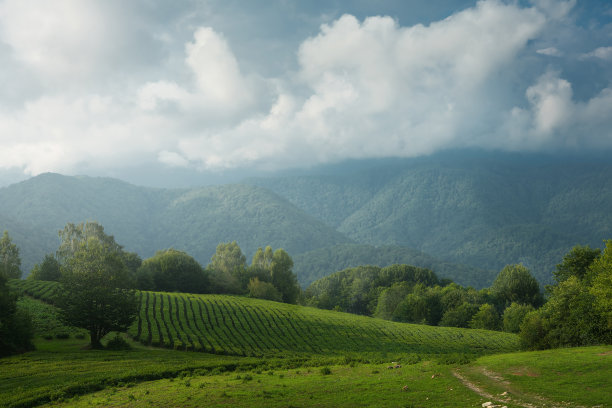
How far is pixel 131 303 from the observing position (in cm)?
5175

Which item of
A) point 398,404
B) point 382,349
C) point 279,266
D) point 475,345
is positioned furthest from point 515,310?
point 398,404

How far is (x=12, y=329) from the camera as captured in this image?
42.4 meters

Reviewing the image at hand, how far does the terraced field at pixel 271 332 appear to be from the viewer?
57.3 meters

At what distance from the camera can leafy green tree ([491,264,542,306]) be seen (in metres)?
121

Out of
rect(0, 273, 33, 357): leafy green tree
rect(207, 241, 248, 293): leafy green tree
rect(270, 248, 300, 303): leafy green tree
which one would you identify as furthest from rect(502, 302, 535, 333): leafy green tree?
rect(0, 273, 33, 357): leafy green tree

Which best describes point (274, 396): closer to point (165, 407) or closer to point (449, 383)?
point (165, 407)

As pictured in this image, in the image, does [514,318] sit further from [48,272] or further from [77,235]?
[77,235]

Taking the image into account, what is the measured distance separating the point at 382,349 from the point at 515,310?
51693 millimetres

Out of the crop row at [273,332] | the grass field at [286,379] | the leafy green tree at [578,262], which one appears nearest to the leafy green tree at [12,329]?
the grass field at [286,379]

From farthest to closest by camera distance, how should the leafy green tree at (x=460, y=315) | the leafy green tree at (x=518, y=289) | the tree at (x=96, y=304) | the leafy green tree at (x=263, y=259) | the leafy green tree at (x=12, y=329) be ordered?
the leafy green tree at (x=263, y=259) < the leafy green tree at (x=518, y=289) < the leafy green tree at (x=460, y=315) < the tree at (x=96, y=304) < the leafy green tree at (x=12, y=329)

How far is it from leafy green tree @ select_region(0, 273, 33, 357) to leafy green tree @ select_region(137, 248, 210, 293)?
72.2 metres

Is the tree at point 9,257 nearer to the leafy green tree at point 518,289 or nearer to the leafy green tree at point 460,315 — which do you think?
the leafy green tree at point 460,315

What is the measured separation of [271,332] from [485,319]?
2533 inches

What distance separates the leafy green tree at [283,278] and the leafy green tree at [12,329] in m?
99.9
